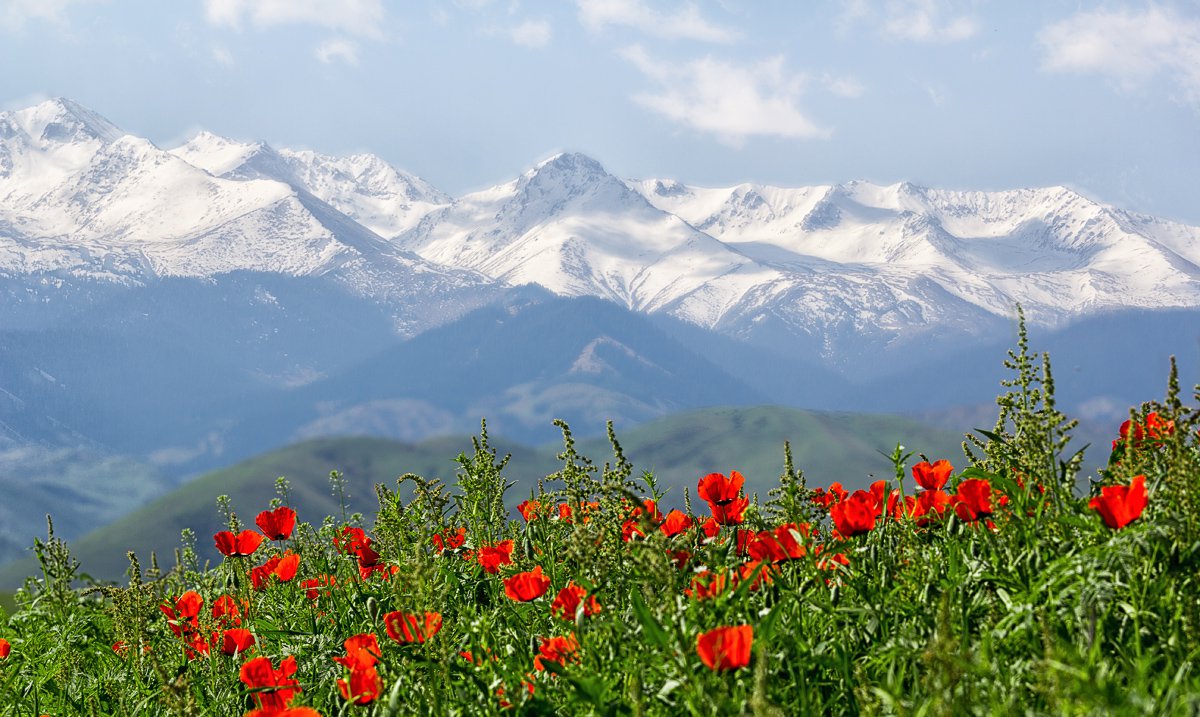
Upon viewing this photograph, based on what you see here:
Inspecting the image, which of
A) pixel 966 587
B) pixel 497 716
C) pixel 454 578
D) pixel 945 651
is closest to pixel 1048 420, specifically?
pixel 966 587

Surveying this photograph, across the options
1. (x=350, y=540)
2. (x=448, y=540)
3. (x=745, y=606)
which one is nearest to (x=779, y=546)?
(x=745, y=606)

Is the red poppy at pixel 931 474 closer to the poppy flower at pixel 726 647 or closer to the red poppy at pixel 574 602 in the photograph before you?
the red poppy at pixel 574 602

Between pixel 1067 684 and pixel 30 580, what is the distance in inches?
236

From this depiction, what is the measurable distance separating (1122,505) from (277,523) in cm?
429

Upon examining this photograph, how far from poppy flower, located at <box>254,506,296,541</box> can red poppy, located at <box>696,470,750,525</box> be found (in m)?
2.45

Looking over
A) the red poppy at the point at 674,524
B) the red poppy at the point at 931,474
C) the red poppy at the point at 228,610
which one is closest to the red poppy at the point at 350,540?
the red poppy at the point at 228,610

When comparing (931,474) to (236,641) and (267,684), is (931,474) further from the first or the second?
(236,641)

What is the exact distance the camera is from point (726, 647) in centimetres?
240

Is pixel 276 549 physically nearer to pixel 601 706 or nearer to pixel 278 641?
pixel 278 641

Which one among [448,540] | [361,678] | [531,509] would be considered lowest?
[361,678]

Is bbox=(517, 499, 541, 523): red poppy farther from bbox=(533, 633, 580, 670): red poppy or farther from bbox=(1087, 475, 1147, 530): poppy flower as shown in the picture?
bbox=(1087, 475, 1147, 530): poppy flower

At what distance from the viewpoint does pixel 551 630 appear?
13.1 feet

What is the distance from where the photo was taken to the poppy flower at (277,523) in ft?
18.2

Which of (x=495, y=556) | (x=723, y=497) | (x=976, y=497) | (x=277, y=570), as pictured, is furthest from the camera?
(x=277, y=570)
